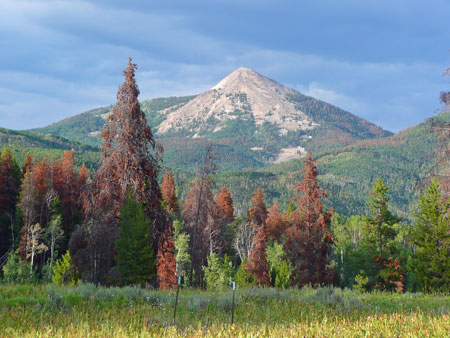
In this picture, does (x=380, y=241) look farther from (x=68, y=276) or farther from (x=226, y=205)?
(x=226, y=205)

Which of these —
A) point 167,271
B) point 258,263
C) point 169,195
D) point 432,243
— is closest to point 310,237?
point 432,243

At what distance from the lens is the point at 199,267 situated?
51.6 m

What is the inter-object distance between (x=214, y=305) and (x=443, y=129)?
15.5 m

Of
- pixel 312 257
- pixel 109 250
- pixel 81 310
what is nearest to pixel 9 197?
pixel 109 250

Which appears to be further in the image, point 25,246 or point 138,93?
point 25,246

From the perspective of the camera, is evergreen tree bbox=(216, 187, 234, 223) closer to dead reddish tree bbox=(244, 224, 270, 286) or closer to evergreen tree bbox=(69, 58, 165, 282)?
dead reddish tree bbox=(244, 224, 270, 286)

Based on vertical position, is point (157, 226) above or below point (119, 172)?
below

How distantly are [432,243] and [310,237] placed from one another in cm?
1079

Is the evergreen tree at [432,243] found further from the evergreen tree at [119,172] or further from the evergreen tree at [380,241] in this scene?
the evergreen tree at [119,172]

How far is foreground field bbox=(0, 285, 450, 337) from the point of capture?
573 cm

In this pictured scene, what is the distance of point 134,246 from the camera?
74.8 ft

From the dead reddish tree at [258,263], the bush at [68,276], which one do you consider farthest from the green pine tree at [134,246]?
the dead reddish tree at [258,263]

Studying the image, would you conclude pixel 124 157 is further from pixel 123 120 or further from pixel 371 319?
pixel 371 319

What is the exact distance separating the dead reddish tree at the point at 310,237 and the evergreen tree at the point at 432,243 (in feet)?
30.2
